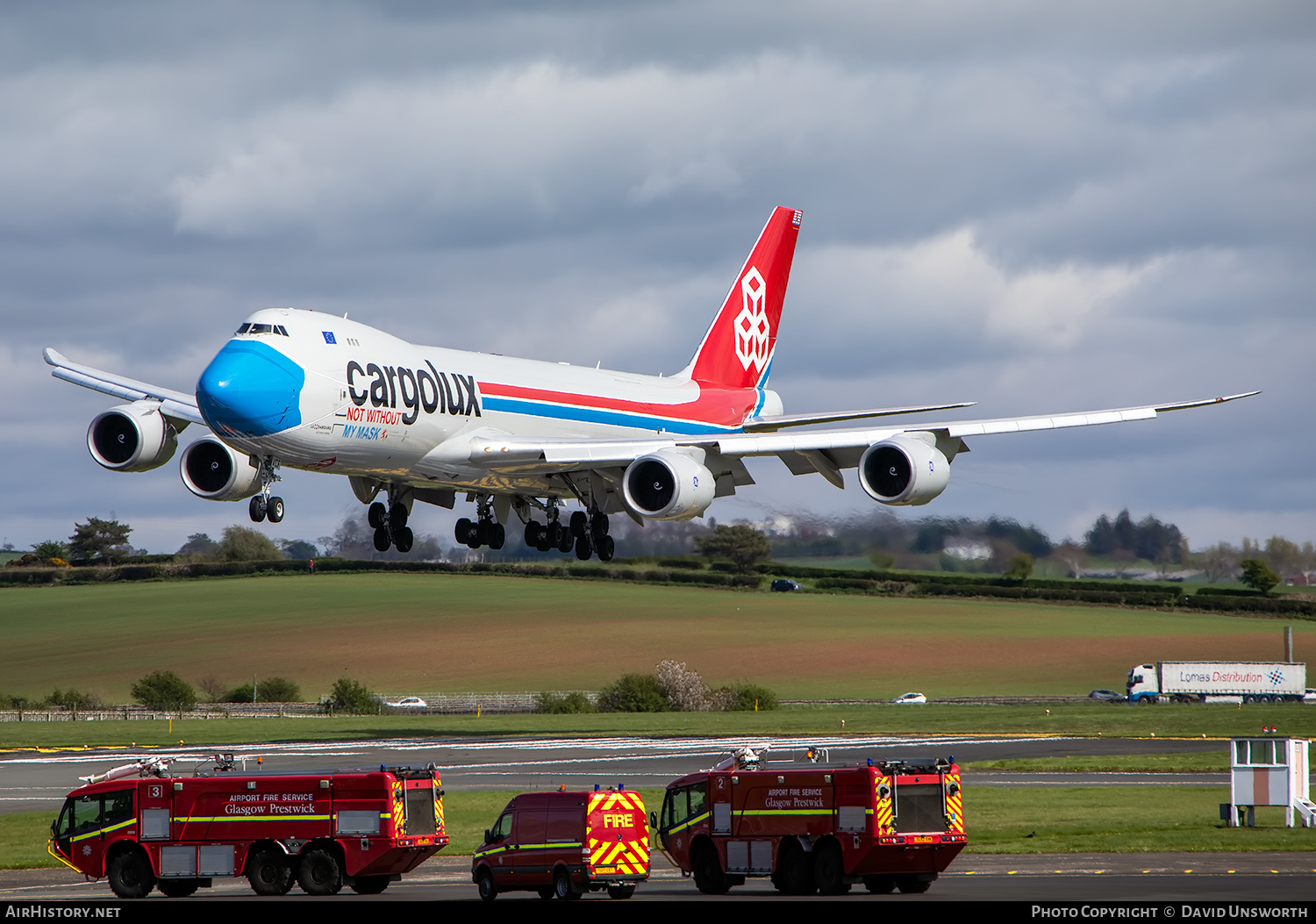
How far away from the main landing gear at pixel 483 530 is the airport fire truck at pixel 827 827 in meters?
28.8

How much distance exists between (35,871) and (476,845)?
11.6 meters

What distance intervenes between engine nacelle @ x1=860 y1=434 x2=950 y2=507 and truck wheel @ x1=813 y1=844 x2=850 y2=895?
873 inches

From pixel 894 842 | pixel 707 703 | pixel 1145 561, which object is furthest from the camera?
pixel 707 703

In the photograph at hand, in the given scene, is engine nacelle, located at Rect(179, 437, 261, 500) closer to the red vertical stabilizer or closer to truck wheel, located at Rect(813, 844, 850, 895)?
the red vertical stabilizer

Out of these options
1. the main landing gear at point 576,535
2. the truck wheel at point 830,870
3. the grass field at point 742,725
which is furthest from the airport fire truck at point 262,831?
the grass field at point 742,725

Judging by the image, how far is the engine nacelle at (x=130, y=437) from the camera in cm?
5669

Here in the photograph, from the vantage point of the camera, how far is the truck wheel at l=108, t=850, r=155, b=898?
36406 millimetres

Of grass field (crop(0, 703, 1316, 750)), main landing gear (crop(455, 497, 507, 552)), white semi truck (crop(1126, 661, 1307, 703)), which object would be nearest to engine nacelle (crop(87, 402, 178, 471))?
main landing gear (crop(455, 497, 507, 552))

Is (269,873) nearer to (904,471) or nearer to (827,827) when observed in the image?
(827,827)

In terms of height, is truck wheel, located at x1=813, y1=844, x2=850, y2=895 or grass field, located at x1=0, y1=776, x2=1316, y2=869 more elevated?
truck wheel, located at x1=813, y1=844, x2=850, y2=895

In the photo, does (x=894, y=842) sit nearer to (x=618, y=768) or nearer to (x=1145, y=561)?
(x=618, y=768)
